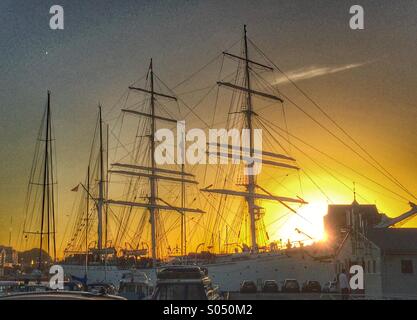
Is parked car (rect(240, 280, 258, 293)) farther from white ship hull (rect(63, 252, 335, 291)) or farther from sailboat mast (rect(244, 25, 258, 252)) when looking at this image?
sailboat mast (rect(244, 25, 258, 252))

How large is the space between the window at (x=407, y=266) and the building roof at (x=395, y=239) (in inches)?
24.3

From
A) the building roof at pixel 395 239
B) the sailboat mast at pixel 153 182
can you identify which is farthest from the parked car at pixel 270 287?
the sailboat mast at pixel 153 182

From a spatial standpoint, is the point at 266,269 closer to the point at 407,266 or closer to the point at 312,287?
the point at 312,287

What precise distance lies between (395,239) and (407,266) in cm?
201

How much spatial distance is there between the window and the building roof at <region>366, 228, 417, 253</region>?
617 millimetres

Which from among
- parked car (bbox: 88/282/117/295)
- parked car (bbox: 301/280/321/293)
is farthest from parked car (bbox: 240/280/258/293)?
parked car (bbox: 88/282/117/295)

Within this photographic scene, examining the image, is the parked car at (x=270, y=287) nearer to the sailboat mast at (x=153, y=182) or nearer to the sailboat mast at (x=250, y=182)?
the sailboat mast at (x=250, y=182)

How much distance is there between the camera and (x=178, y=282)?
17.0 meters

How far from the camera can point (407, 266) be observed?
3428 cm

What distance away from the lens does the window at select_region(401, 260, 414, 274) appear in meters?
34.1

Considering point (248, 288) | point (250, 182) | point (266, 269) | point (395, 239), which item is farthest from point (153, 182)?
point (395, 239)
